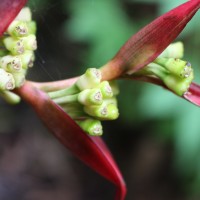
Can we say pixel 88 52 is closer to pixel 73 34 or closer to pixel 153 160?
pixel 73 34

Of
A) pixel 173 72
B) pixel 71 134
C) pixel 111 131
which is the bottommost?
pixel 111 131

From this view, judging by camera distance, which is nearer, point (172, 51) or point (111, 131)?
point (172, 51)

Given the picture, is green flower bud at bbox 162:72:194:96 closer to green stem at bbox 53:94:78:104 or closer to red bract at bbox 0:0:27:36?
green stem at bbox 53:94:78:104

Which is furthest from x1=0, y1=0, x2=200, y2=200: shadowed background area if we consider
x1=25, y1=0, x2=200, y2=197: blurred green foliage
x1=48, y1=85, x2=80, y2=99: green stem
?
x1=48, y1=85, x2=80, y2=99: green stem

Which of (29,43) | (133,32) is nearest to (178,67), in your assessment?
(29,43)

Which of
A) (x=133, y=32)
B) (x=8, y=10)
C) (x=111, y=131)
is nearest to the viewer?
(x=8, y=10)

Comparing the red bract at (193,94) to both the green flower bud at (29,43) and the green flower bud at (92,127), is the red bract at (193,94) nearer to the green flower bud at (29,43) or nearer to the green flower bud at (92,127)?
the green flower bud at (92,127)

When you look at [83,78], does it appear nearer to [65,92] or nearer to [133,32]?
[65,92]

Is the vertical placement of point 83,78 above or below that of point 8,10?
below

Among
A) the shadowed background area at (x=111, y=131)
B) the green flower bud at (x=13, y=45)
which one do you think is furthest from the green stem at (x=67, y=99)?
the shadowed background area at (x=111, y=131)
